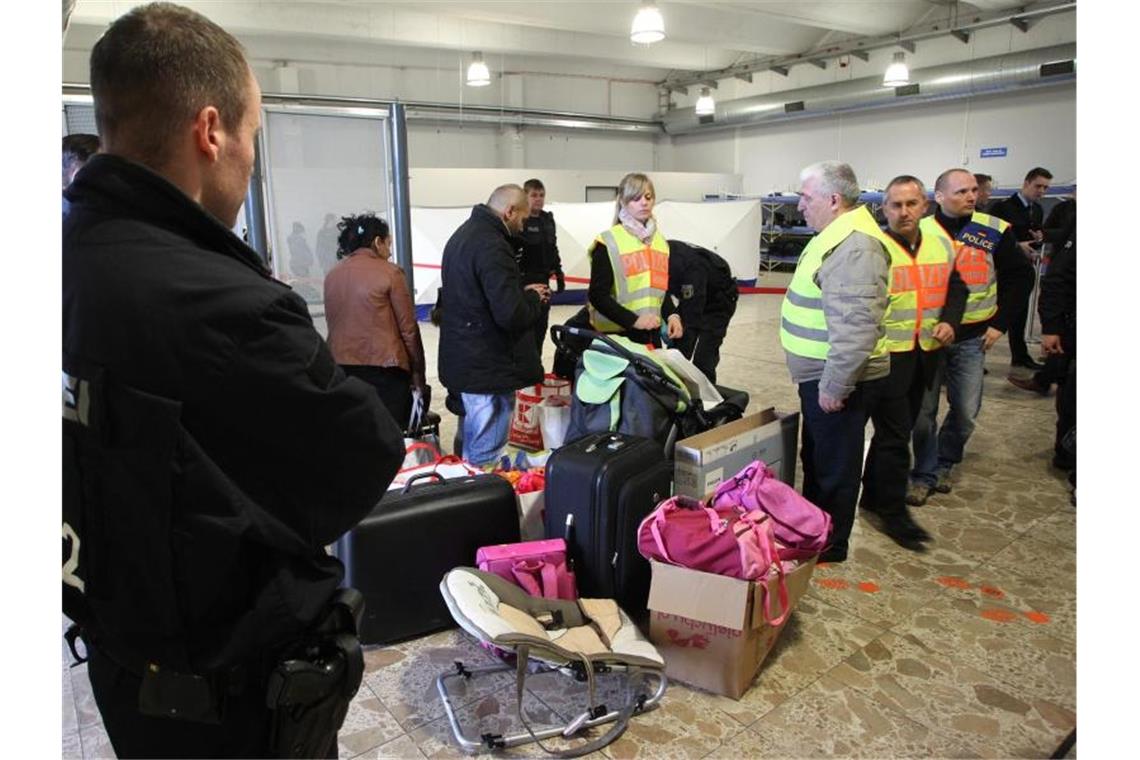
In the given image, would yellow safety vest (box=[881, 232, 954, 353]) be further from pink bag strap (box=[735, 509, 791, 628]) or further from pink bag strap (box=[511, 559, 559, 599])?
pink bag strap (box=[511, 559, 559, 599])

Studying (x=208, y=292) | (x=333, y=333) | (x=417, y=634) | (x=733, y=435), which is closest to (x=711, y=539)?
(x=733, y=435)

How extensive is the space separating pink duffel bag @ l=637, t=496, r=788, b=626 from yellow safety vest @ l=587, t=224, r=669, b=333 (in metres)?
1.61

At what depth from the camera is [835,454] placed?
118 inches

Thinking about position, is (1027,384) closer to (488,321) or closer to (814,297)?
(814,297)

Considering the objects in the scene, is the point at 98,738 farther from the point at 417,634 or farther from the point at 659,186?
the point at 659,186

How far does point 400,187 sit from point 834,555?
3.06 m

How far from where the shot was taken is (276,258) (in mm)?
4371

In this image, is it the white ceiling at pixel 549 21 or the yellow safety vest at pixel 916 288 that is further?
the white ceiling at pixel 549 21

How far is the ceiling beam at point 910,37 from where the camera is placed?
10320 millimetres

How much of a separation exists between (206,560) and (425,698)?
1.50m

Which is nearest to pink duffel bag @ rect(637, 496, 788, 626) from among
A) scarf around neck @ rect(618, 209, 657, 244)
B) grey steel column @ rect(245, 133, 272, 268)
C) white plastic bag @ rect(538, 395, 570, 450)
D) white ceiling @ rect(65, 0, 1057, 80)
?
white plastic bag @ rect(538, 395, 570, 450)

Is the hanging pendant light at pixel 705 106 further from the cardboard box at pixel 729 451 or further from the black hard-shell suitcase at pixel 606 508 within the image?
the black hard-shell suitcase at pixel 606 508

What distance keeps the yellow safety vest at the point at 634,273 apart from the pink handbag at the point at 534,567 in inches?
61.9

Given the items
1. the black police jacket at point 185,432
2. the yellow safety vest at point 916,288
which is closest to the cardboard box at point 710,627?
the yellow safety vest at point 916,288
